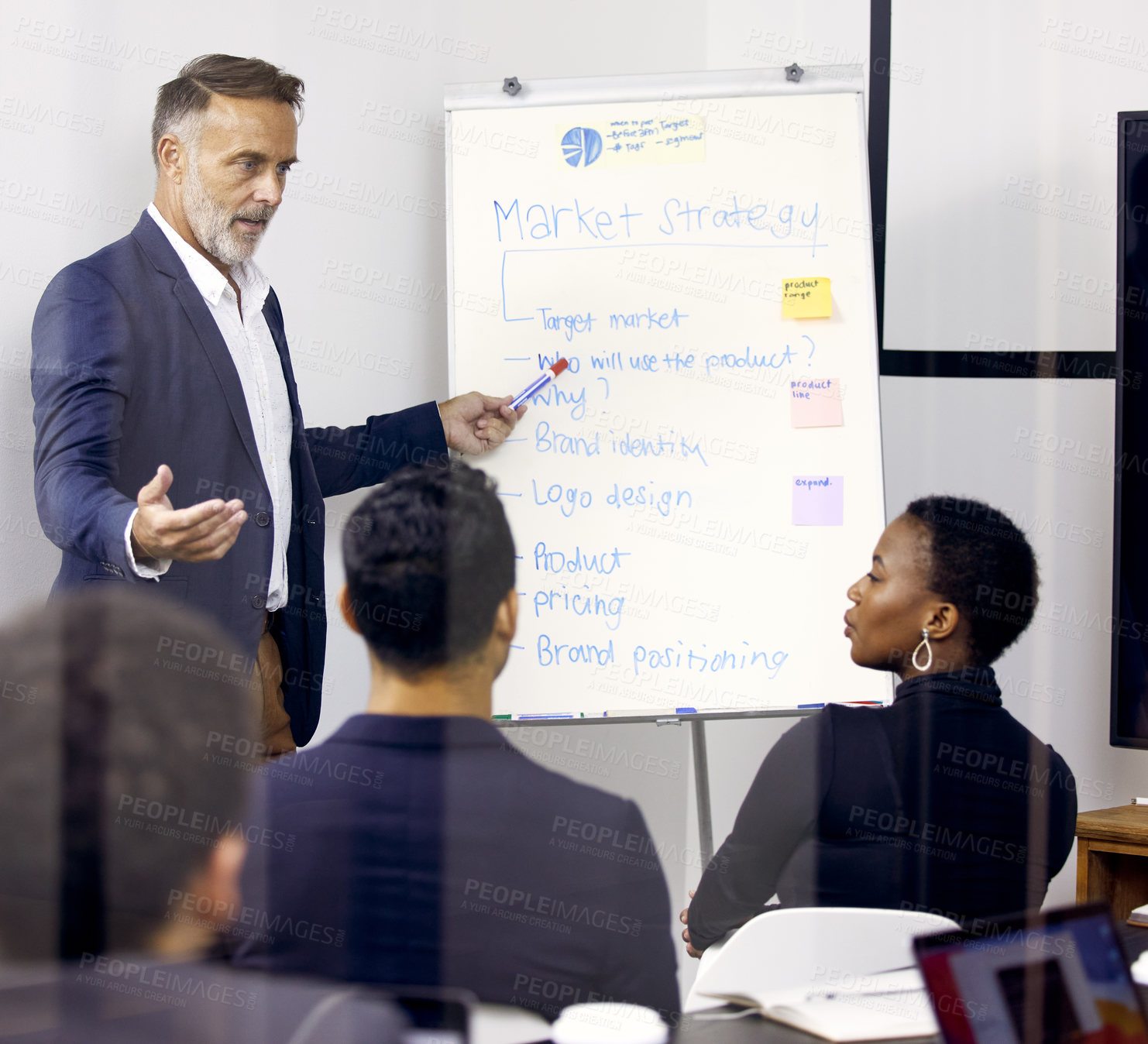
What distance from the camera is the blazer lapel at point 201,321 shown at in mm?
1632

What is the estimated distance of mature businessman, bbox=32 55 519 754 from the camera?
1.47m

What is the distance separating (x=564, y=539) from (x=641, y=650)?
0.24m

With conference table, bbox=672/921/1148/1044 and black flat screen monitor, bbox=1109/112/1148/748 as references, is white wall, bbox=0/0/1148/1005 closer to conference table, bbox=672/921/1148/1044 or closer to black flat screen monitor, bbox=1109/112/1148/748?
black flat screen monitor, bbox=1109/112/1148/748

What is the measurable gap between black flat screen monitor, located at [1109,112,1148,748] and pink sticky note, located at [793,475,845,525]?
1.82 ft

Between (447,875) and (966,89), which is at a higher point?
(966,89)

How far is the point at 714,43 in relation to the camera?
2.53 m

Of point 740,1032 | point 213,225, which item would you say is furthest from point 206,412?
point 740,1032

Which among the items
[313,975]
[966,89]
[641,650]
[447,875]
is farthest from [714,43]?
[313,975]

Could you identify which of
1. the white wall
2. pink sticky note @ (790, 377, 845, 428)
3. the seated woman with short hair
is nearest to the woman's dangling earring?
the seated woman with short hair

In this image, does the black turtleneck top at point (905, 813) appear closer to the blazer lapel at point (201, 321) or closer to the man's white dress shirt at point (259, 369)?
the man's white dress shirt at point (259, 369)

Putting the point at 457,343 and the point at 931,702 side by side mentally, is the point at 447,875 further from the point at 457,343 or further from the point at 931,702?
the point at 457,343

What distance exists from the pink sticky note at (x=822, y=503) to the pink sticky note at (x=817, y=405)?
0.10m

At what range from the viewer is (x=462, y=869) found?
3.34 ft

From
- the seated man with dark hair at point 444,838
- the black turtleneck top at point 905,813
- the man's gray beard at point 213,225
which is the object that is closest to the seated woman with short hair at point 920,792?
the black turtleneck top at point 905,813
